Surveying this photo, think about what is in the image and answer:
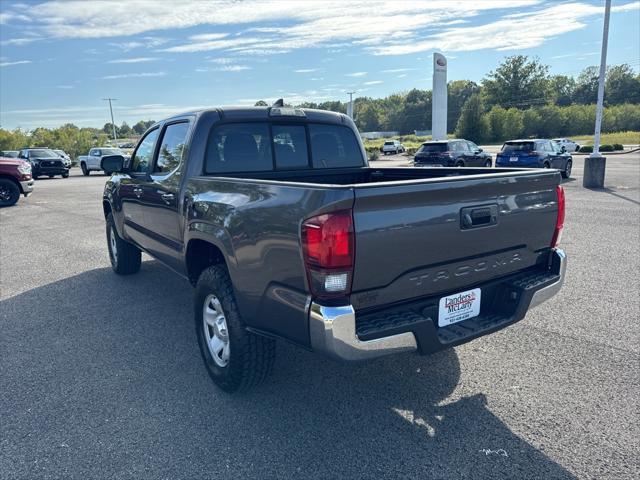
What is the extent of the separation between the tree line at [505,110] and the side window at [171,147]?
2436 centimetres

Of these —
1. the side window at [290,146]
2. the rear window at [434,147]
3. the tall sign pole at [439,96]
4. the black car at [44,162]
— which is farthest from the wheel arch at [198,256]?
the tall sign pole at [439,96]

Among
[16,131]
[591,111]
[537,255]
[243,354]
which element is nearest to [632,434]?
[537,255]

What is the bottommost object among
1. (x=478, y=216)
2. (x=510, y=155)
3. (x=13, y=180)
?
(x=510, y=155)

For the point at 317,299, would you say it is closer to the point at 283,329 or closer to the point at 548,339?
the point at 283,329

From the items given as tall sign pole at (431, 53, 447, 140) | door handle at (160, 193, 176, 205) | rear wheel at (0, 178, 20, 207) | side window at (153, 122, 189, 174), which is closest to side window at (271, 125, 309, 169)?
side window at (153, 122, 189, 174)

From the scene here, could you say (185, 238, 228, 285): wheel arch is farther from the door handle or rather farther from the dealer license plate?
the dealer license plate

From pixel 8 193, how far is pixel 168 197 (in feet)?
45.4

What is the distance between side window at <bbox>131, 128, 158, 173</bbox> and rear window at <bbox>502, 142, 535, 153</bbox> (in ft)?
55.8

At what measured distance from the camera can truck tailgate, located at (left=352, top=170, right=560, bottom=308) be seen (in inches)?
99.0

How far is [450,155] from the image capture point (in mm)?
20453

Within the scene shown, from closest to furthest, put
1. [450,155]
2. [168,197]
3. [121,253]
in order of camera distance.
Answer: [168,197] → [121,253] → [450,155]

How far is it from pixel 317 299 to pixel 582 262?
544 cm

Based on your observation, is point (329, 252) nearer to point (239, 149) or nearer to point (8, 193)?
point (239, 149)

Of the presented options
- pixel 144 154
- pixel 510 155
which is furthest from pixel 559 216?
pixel 510 155
